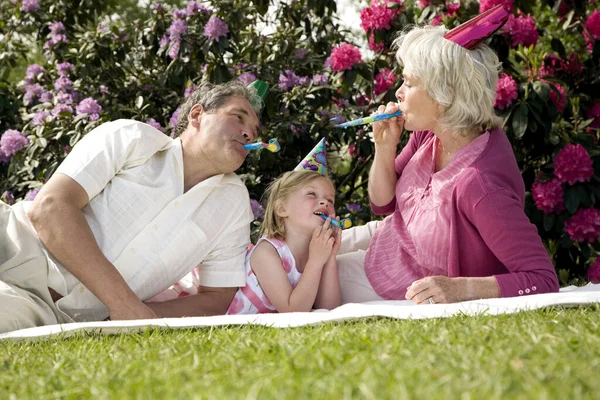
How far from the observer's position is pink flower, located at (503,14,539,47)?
427 centimetres

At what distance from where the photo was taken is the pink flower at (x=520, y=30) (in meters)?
4.27

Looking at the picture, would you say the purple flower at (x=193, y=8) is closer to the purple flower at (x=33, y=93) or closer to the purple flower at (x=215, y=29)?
the purple flower at (x=215, y=29)

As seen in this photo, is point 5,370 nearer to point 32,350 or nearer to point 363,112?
point 32,350

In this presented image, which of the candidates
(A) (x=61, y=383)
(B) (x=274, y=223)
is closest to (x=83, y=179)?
(B) (x=274, y=223)

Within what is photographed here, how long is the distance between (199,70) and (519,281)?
268 cm

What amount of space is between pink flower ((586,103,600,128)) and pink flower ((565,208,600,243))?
0.64m

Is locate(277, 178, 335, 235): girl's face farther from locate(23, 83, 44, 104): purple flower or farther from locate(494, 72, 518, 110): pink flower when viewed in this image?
locate(23, 83, 44, 104): purple flower

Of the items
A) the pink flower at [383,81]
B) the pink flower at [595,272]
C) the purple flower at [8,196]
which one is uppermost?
the pink flower at [383,81]

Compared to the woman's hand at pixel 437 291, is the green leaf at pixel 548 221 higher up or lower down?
lower down

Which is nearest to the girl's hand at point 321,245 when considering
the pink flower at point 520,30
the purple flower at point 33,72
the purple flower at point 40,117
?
the pink flower at point 520,30

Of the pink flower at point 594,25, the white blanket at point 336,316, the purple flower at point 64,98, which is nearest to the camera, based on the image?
the white blanket at point 336,316

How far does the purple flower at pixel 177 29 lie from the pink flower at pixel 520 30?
6.02ft

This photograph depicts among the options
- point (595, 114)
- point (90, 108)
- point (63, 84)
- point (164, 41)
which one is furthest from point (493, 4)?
point (63, 84)

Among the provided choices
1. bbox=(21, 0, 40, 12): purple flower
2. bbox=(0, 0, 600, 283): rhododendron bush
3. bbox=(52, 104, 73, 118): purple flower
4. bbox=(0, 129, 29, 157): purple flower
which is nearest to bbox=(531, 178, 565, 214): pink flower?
bbox=(0, 0, 600, 283): rhododendron bush
